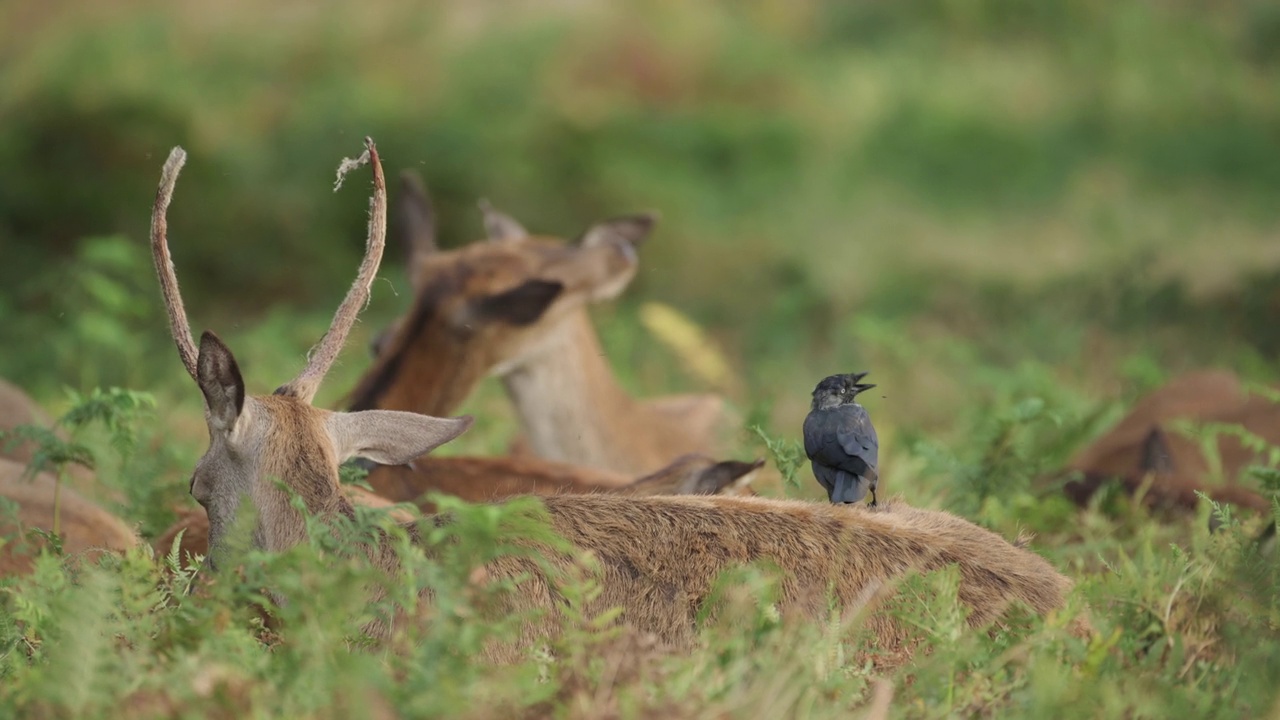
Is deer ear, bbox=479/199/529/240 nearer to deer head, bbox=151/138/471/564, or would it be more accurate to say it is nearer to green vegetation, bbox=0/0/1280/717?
green vegetation, bbox=0/0/1280/717

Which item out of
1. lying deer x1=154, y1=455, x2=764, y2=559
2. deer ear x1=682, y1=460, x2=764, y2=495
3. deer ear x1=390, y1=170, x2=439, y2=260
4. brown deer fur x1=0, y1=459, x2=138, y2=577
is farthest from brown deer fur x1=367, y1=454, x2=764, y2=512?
deer ear x1=390, y1=170, x2=439, y2=260

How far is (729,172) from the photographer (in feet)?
52.1

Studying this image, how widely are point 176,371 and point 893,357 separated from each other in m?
3.93

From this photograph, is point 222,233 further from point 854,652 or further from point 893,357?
point 854,652

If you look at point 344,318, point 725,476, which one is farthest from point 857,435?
point 344,318

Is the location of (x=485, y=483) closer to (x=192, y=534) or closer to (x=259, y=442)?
(x=192, y=534)

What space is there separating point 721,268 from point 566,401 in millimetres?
5578

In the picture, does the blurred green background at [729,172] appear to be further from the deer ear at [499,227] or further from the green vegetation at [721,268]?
the deer ear at [499,227]

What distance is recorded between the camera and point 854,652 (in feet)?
12.4

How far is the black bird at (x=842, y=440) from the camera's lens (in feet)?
13.7

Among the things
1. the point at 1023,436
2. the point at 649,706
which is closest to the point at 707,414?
the point at 1023,436

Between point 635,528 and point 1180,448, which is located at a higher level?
point 1180,448

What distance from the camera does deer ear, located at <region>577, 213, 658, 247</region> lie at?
7734mm

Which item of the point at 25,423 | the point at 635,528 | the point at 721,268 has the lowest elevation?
the point at 635,528
